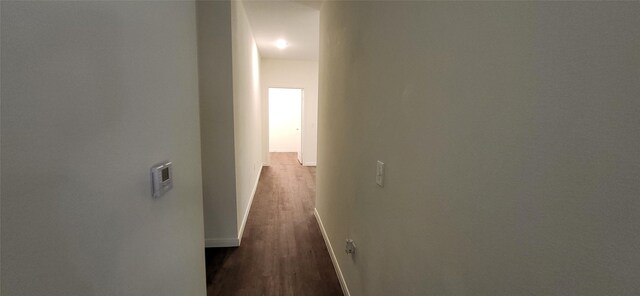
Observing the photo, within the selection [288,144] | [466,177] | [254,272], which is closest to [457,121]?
[466,177]

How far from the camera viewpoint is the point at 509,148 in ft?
1.89

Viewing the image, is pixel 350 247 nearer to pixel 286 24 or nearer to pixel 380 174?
pixel 380 174

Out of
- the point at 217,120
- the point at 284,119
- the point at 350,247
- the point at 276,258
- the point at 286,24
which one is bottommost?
the point at 276,258

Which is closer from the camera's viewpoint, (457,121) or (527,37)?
(527,37)

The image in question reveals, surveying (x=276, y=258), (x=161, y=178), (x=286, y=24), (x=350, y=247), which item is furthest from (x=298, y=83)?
(x=161, y=178)

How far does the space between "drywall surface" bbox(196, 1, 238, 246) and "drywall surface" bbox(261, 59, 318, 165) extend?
360 centimetres

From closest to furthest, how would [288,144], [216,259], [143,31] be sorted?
[143,31] < [216,259] < [288,144]

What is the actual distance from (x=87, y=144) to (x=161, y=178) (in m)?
0.38

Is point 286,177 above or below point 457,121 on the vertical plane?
below

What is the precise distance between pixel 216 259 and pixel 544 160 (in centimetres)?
255

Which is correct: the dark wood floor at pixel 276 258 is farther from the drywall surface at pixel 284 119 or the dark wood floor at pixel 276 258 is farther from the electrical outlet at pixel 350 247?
the drywall surface at pixel 284 119

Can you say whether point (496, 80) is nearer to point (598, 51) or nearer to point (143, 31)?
point (598, 51)

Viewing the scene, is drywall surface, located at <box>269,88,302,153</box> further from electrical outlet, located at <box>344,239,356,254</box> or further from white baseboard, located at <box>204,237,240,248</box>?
electrical outlet, located at <box>344,239,356,254</box>

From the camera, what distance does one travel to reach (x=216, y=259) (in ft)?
8.00
